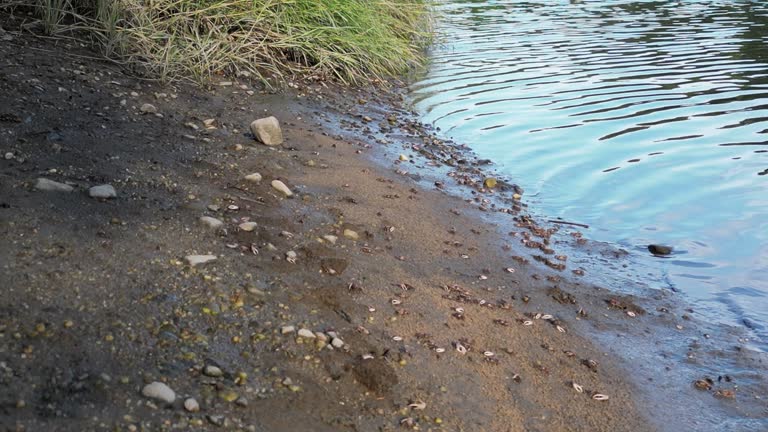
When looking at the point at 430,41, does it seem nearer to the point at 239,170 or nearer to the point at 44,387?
the point at 239,170

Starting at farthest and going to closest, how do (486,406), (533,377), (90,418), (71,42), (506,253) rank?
(71,42)
(506,253)
(533,377)
(486,406)
(90,418)

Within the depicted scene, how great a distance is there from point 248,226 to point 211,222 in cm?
19

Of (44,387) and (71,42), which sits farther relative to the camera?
(71,42)

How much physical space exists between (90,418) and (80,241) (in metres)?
1.30

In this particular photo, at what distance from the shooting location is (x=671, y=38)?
12656 mm

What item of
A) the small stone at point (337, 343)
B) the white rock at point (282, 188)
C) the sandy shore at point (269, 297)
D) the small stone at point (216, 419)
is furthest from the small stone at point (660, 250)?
the small stone at point (216, 419)

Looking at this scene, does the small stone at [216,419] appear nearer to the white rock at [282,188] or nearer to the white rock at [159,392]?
the white rock at [159,392]

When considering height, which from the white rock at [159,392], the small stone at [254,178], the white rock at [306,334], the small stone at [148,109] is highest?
the white rock at [159,392]

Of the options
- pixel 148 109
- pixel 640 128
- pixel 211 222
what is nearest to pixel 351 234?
pixel 211 222

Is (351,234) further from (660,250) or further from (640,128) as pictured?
(640,128)

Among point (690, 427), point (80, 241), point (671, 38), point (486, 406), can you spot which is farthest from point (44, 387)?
point (671, 38)

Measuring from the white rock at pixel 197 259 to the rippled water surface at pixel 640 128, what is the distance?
2.76 meters

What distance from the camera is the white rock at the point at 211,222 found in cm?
406

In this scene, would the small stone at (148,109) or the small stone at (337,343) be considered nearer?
the small stone at (337,343)
